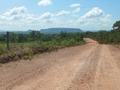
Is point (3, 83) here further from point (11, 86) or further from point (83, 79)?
point (83, 79)

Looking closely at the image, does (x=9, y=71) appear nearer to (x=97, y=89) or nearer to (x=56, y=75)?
(x=56, y=75)

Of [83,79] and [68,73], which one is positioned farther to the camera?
[68,73]

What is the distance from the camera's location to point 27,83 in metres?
10.9

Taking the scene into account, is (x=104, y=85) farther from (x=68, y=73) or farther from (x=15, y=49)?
(x=15, y=49)

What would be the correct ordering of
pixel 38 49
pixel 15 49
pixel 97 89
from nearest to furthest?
pixel 97 89 < pixel 15 49 < pixel 38 49

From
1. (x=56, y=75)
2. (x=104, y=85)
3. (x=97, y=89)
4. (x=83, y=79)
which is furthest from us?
(x=56, y=75)

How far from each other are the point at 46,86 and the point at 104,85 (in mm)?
2197

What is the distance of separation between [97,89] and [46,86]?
179 cm

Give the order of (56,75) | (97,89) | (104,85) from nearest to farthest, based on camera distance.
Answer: (97,89), (104,85), (56,75)

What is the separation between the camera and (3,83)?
10.7 metres

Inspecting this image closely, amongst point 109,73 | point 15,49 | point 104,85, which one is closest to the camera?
point 104,85

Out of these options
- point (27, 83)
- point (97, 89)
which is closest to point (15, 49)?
point (27, 83)

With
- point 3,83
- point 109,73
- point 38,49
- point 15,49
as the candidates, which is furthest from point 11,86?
point 38,49

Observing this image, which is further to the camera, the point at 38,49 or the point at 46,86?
the point at 38,49
